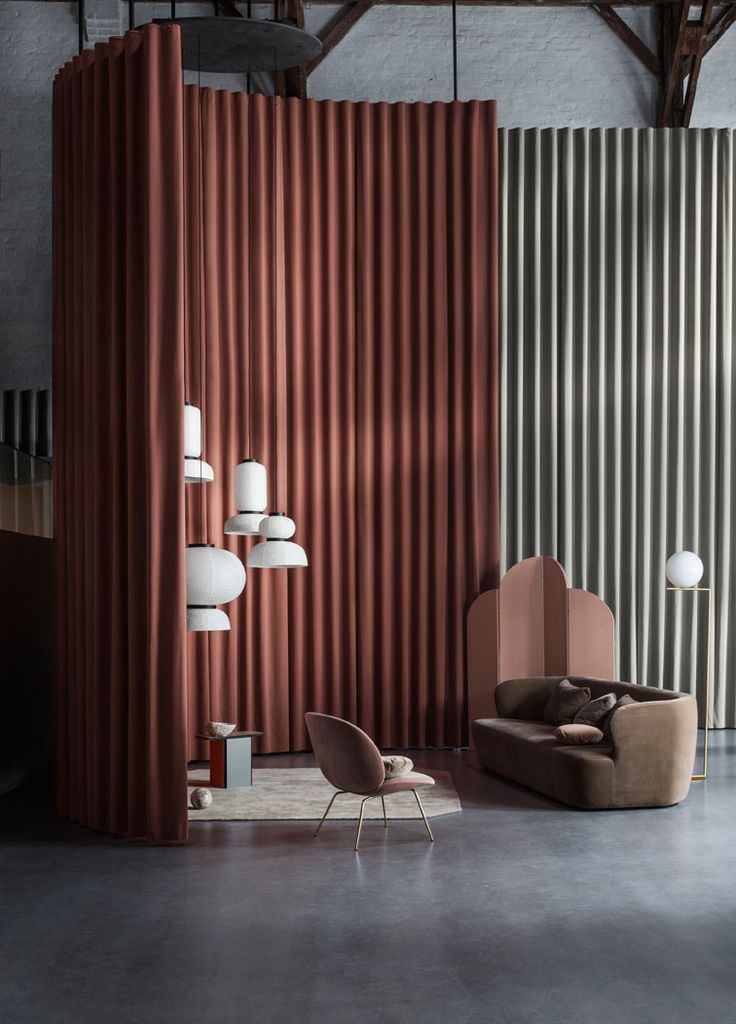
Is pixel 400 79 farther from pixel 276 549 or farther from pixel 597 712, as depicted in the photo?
pixel 597 712

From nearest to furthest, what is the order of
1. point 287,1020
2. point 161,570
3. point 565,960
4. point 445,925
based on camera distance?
1. point 287,1020
2. point 565,960
3. point 445,925
4. point 161,570

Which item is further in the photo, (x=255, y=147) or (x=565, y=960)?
(x=255, y=147)

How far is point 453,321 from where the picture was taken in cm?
937

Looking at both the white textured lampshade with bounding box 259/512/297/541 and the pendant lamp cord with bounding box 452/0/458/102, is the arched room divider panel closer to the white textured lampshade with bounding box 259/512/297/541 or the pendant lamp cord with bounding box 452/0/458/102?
the pendant lamp cord with bounding box 452/0/458/102

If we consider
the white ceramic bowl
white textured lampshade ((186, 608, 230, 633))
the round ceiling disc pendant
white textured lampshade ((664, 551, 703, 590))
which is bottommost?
the white ceramic bowl

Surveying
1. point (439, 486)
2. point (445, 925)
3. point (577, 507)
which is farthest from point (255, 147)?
point (445, 925)

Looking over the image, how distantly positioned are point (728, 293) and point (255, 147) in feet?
14.1

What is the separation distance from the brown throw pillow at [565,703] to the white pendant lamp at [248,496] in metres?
2.57

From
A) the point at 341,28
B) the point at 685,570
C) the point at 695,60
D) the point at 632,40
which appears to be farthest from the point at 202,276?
the point at 695,60

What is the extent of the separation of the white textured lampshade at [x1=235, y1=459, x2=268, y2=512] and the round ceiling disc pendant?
3.14 metres

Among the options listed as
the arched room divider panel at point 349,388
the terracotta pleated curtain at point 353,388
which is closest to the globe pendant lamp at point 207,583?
the arched room divider panel at point 349,388

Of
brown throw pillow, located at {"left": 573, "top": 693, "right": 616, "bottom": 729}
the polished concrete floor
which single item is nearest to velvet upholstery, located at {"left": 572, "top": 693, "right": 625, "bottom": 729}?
brown throw pillow, located at {"left": 573, "top": 693, "right": 616, "bottom": 729}

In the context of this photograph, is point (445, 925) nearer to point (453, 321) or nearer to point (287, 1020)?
point (287, 1020)

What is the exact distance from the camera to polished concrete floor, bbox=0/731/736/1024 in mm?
3826
